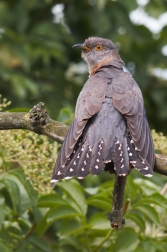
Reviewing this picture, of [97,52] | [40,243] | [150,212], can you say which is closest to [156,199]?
[150,212]

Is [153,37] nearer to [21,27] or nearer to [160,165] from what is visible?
[21,27]

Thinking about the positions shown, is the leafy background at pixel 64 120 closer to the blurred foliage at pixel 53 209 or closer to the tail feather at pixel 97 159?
the blurred foliage at pixel 53 209

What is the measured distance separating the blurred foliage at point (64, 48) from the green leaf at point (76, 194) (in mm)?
2341

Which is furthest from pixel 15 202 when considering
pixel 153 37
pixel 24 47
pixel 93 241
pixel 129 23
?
pixel 153 37

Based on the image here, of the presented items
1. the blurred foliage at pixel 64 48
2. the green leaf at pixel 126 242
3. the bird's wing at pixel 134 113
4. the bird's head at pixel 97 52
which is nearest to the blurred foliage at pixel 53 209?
the green leaf at pixel 126 242

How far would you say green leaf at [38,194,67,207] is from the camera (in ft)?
11.9

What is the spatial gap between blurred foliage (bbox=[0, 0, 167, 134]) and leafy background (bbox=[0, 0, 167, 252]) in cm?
1

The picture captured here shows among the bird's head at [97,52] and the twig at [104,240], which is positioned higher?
the bird's head at [97,52]

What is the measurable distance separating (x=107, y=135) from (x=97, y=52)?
1.92 meters

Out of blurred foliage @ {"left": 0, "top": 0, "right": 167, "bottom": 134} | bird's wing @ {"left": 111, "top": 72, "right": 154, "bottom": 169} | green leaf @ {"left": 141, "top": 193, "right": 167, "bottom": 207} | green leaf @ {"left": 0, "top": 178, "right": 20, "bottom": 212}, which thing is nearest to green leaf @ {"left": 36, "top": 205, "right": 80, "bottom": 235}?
green leaf @ {"left": 0, "top": 178, "right": 20, "bottom": 212}

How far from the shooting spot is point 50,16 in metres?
7.41

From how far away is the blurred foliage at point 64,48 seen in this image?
Result: 20.9 feet

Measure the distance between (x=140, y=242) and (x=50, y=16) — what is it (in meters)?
4.33

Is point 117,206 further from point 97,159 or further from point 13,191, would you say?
point 13,191
